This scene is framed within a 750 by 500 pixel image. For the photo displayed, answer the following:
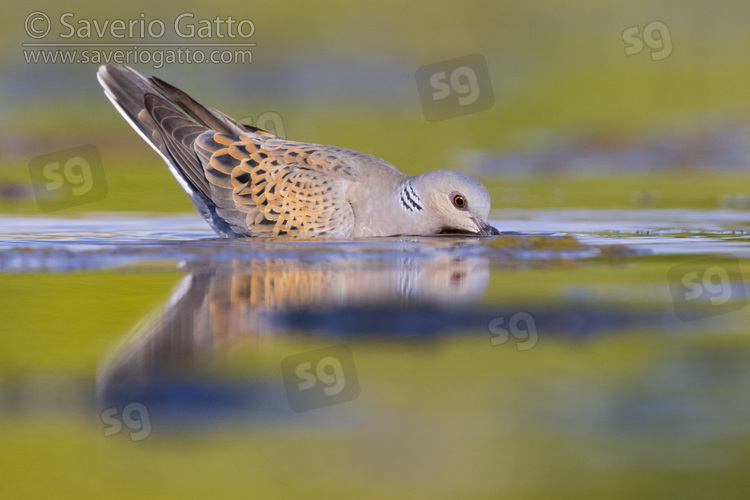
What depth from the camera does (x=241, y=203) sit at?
849cm

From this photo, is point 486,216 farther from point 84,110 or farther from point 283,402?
point 84,110

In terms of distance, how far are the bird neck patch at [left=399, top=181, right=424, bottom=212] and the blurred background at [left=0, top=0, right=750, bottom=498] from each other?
1.34m

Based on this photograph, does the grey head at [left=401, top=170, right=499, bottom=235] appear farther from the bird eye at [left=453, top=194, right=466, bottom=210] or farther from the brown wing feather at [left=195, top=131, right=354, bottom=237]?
the brown wing feather at [left=195, top=131, right=354, bottom=237]

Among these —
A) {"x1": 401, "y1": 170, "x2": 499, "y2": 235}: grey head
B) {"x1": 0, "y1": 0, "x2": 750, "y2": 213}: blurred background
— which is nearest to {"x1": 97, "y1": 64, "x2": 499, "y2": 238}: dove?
{"x1": 401, "y1": 170, "x2": 499, "y2": 235}: grey head

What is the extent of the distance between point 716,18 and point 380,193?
14230mm

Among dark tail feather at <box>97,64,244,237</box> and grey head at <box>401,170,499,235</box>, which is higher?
dark tail feather at <box>97,64,244,237</box>

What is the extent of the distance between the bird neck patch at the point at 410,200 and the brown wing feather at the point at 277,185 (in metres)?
0.34

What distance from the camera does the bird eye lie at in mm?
8320

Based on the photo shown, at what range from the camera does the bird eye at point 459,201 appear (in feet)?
27.3

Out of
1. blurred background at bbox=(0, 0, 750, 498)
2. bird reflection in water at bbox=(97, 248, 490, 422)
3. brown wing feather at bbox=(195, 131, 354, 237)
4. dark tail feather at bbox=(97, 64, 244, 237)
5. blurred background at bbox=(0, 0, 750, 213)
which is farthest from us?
blurred background at bbox=(0, 0, 750, 213)

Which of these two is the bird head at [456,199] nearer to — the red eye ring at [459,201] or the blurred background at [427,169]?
the red eye ring at [459,201]

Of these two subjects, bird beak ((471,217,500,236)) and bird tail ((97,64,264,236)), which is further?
bird tail ((97,64,264,236))

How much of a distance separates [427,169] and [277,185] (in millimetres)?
4554

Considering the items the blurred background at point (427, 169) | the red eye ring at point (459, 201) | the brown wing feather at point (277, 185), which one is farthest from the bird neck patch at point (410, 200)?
the blurred background at point (427, 169)
